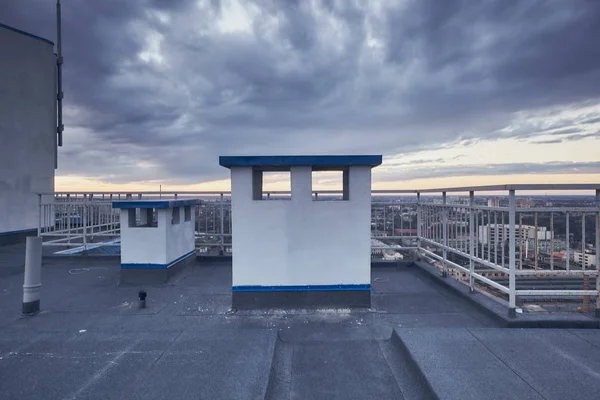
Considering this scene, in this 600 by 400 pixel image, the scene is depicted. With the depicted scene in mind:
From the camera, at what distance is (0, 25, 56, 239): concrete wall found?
40.7 ft

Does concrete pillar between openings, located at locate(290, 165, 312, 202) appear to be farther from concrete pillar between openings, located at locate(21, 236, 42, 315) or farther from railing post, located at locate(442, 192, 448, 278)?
concrete pillar between openings, located at locate(21, 236, 42, 315)

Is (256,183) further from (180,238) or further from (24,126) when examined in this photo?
(24,126)

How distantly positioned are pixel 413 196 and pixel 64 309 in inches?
291

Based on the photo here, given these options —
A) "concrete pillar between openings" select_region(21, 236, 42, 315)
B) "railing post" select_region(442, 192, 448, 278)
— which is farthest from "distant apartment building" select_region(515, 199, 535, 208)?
"concrete pillar between openings" select_region(21, 236, 42, 315)

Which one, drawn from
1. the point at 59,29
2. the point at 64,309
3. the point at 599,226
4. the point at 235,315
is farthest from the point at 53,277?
the point at 59,29

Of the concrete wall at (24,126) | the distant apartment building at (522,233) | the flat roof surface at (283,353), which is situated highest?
the concrete wall at (24,126)

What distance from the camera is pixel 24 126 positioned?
13.1 meters

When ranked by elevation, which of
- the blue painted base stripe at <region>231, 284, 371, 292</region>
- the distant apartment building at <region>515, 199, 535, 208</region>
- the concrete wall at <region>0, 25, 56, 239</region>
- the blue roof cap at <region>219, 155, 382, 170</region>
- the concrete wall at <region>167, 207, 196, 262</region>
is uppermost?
the concrete wall at <region>0, 25, 56, 239</region>

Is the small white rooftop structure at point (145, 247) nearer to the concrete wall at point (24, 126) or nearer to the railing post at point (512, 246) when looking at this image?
the railing post at point (512, 246)

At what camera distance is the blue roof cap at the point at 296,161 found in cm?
487

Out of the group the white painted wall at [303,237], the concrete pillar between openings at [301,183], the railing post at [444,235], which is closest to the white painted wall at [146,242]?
the white painted wall at [303,237]

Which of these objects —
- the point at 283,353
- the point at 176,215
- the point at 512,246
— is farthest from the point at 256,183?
the point at 512,246

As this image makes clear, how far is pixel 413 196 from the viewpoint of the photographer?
754 cm

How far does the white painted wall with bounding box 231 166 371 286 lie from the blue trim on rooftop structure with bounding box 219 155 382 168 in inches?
5.8
